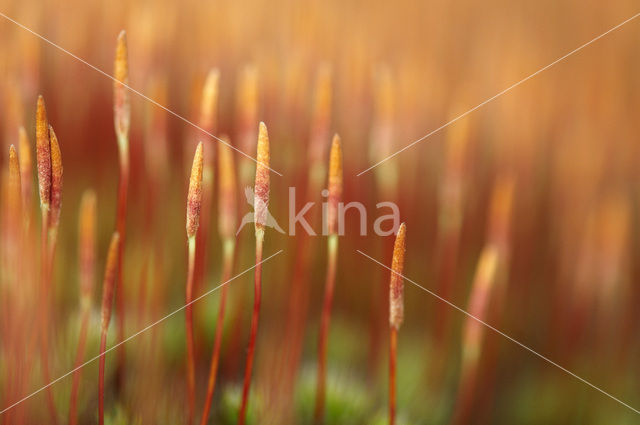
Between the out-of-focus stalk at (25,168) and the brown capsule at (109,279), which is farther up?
the out-of-focus stalk at (25,168)

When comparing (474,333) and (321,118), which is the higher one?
(321,118)

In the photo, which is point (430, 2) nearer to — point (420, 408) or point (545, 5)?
point (545, 5)

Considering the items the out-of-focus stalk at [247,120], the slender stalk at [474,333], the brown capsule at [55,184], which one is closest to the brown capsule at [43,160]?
the brown capsule at [55,184]

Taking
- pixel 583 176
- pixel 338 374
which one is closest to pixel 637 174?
pixel 583 176

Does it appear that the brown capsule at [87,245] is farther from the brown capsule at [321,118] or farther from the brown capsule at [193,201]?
the brown capsule at [321,118]

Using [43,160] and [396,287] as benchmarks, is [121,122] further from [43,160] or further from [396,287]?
[396,287]

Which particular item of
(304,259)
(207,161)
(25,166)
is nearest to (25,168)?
(25,166)
